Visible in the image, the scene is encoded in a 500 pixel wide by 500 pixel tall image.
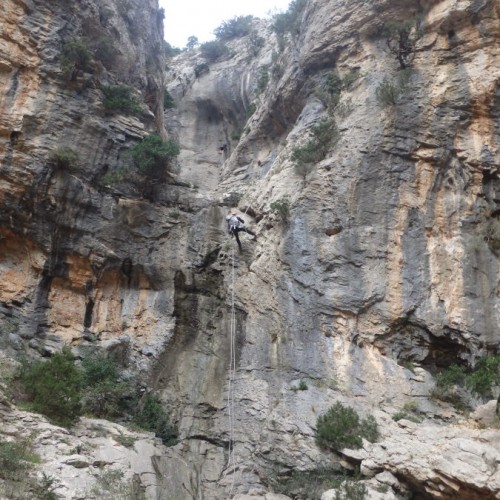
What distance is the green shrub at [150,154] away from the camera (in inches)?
794

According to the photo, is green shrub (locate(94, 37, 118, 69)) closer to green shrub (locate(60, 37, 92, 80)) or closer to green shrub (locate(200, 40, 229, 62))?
green shrub (locate(60, 37, 92, 80))

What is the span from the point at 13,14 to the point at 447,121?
47.7 ft

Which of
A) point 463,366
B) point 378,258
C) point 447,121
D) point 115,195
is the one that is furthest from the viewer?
point 115,195

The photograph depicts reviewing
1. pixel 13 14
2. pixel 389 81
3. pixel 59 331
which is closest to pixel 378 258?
pixel 389 81

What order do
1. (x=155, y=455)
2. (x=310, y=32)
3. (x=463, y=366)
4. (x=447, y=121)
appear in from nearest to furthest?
(x=155, y=455) → (x=463, y=366) → (x=447, y=121) → (x=310, y=32)

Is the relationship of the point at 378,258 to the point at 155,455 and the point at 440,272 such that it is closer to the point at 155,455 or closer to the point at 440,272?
the point at 440,272

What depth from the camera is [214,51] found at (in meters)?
37.1

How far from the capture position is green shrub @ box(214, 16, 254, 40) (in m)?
A: 38.8

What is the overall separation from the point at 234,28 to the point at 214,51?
3.31 meters

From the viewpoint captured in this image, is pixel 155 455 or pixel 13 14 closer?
pixel 155 455

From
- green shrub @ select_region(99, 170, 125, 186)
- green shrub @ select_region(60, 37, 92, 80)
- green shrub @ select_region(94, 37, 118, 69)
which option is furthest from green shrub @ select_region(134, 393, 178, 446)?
green shrub @ select_region(94, 37, 118, 69)

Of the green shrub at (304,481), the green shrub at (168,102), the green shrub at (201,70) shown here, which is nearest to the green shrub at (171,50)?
the green shrub at (201,70)

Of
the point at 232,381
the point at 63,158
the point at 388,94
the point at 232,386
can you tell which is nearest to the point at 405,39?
the point at 388,94

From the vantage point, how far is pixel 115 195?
63.6 feet
